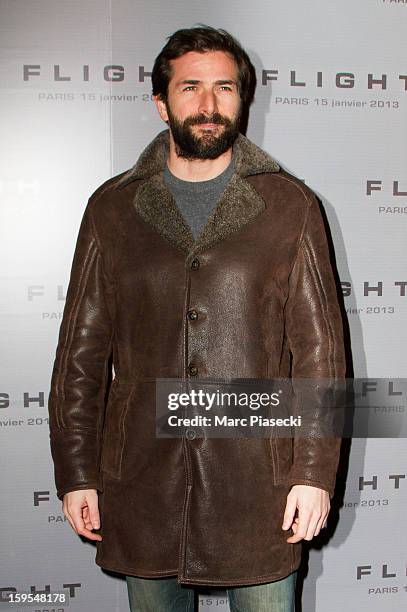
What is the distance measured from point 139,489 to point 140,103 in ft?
4.10

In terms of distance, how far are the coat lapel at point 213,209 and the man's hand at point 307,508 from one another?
0.65 meters

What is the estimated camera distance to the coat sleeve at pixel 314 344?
1.72m

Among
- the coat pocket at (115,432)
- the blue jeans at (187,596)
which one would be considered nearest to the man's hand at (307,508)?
the blue jeans at (187,596)

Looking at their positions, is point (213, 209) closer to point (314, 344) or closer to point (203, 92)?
point (203, 92)

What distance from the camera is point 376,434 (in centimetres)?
249

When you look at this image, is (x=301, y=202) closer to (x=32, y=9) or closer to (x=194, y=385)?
(x=194, y=385)

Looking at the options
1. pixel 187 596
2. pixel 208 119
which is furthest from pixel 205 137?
pixel 187 596

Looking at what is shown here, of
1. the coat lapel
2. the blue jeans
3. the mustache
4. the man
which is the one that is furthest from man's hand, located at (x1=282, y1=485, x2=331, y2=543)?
the mustache

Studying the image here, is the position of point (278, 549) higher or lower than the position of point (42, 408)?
lower

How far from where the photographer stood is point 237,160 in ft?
6.08

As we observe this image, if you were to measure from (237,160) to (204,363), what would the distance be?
55 cm

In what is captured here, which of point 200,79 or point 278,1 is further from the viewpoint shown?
point 278,1

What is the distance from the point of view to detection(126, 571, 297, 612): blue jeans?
5.87ft

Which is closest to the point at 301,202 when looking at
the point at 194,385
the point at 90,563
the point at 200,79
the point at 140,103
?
the point at 200,79
